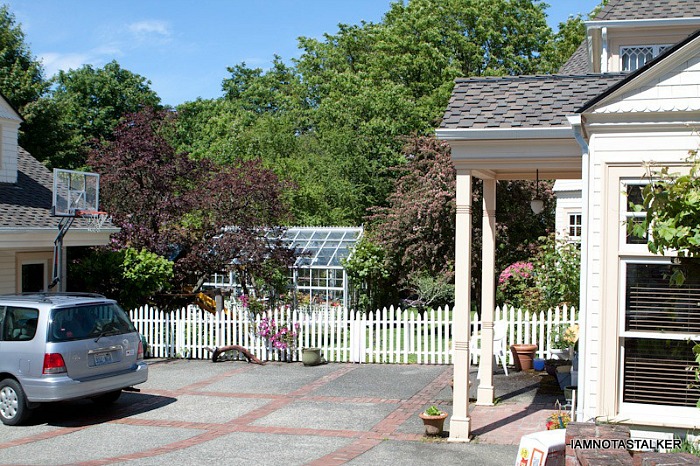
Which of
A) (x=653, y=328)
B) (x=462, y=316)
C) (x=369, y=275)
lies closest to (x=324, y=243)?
(x=369, y=275)

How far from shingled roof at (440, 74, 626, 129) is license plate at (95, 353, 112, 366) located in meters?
5.77

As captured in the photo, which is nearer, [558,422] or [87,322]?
[558,422]

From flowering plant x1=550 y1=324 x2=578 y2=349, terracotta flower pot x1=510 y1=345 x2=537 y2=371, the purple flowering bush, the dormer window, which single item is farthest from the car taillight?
the dormer window

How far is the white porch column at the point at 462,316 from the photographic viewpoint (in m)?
9.39

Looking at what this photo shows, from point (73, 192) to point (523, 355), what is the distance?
953 cm

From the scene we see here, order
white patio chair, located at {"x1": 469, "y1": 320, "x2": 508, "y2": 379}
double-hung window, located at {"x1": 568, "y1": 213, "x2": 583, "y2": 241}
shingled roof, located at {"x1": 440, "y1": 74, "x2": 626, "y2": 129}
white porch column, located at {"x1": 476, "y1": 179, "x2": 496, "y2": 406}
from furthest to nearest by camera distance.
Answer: double-hung window, located at {"x1": 568, "y1": 213, "x2": 583, "y2": 241}, white patio chair, located at {"x1": 469, "y1": 320, "x2": 508, "y2": 379}, white porch column, located at {"x1": 476, "y1": 179, "x2": 496, "y2": 406}, shingled roof, located at {"x1": 440, "y1": 74, "x2": 626, "y2": 129}

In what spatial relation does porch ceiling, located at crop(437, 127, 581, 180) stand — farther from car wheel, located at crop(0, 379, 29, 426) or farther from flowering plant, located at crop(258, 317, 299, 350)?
flowering plant, located at crop(258, 317, 299, 350)

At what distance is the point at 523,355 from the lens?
566 inches

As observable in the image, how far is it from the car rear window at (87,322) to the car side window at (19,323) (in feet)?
1.04

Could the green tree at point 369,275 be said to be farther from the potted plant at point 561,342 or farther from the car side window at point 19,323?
the car side window at point 19,323

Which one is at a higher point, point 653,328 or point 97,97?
point 97,97

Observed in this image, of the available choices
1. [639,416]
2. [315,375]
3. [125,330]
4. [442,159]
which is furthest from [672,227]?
[442,159]

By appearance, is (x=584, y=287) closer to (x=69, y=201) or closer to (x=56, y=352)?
(x=56, y=352)

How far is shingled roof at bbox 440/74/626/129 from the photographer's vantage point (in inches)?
365
